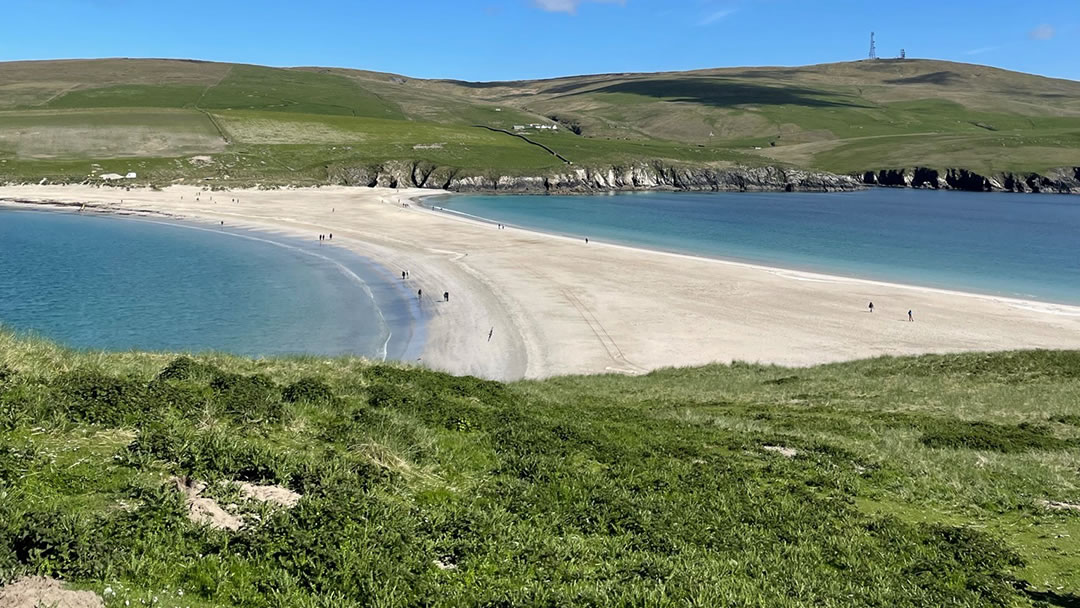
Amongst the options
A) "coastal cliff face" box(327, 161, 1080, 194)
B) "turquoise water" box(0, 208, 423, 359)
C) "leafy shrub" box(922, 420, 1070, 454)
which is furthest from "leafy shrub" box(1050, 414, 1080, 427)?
"coastal cliff face" box(327, 161, 1080, 194)

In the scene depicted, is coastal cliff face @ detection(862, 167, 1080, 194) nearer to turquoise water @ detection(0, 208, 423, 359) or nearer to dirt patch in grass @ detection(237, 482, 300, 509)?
turquoise water @ detection(0, 208, 423, 359)

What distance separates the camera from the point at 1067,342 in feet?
138

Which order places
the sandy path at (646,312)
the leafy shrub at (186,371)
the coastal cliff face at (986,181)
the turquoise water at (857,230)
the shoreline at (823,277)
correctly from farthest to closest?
the coastal cliff face at (986,181), the turquoise water at (857,230), the shoreline at (823,277), the sandy path at (646,312), the leafy shrub at (186,371)

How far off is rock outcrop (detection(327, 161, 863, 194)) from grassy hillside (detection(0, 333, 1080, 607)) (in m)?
124

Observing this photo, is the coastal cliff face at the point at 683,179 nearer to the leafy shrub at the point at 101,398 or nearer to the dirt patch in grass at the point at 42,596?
the leafy shrub at the point at 101,398

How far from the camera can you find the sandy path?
38.1m

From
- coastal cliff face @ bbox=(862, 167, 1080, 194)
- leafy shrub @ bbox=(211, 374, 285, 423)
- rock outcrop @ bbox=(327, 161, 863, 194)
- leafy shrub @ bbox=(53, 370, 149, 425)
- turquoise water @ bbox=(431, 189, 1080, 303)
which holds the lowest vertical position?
leafy shrub @ bbox=(211, 374, 285, 423)

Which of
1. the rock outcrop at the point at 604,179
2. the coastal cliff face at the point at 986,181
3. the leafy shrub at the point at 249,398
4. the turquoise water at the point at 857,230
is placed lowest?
the leafy shrub at the point at 249,398

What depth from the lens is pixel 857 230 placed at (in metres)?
102

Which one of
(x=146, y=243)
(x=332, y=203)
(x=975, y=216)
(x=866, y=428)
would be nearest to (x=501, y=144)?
(x=332, y=203)

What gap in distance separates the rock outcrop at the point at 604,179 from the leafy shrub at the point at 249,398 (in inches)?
4831

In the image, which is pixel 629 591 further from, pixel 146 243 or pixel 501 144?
pixel 501 144

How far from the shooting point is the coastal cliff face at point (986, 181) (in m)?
180

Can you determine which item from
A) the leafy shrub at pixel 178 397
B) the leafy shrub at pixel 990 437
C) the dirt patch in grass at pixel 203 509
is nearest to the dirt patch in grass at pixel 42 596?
the dirt patch in grass at pixel 203 509
